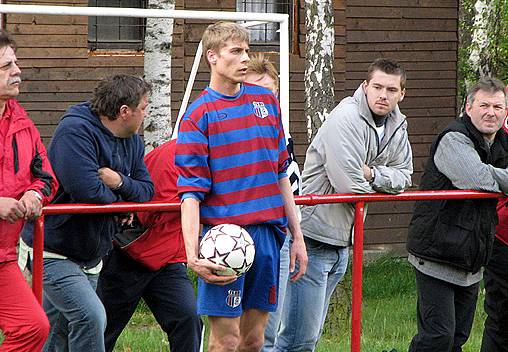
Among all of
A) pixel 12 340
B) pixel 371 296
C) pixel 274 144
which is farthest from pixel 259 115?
Result: pixel 371 296

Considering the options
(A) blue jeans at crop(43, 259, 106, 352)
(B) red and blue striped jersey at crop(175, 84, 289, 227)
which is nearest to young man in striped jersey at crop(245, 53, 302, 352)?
(B) red and blue striped jersey at crop(175, 84, 289, 227)

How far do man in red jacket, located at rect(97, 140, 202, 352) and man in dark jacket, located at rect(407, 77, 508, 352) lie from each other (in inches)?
53.1

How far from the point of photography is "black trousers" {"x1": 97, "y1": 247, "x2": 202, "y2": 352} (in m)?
6.15

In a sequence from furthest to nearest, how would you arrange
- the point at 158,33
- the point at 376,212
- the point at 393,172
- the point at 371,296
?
the point at 376,212 < the point at 371,296 < the point at 158,33 < the point at 393,172

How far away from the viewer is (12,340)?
5.06 m

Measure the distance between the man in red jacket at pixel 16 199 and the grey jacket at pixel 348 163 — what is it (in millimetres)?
1588

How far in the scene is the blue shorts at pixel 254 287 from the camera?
5.07 meters

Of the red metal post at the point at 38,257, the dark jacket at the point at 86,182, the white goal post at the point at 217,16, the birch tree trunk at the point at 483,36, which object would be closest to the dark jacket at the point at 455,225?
the white goal post at the point at 217,16

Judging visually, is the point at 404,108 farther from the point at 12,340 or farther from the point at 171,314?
the point at 12,340

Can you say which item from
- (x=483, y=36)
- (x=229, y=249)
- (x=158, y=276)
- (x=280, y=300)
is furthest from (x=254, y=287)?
(x=483, y=36)

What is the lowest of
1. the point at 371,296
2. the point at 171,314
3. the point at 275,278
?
the point at 371,296

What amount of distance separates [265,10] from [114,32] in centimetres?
218

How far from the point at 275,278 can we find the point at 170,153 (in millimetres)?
1367

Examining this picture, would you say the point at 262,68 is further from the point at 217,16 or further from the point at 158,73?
the point at 158,73
